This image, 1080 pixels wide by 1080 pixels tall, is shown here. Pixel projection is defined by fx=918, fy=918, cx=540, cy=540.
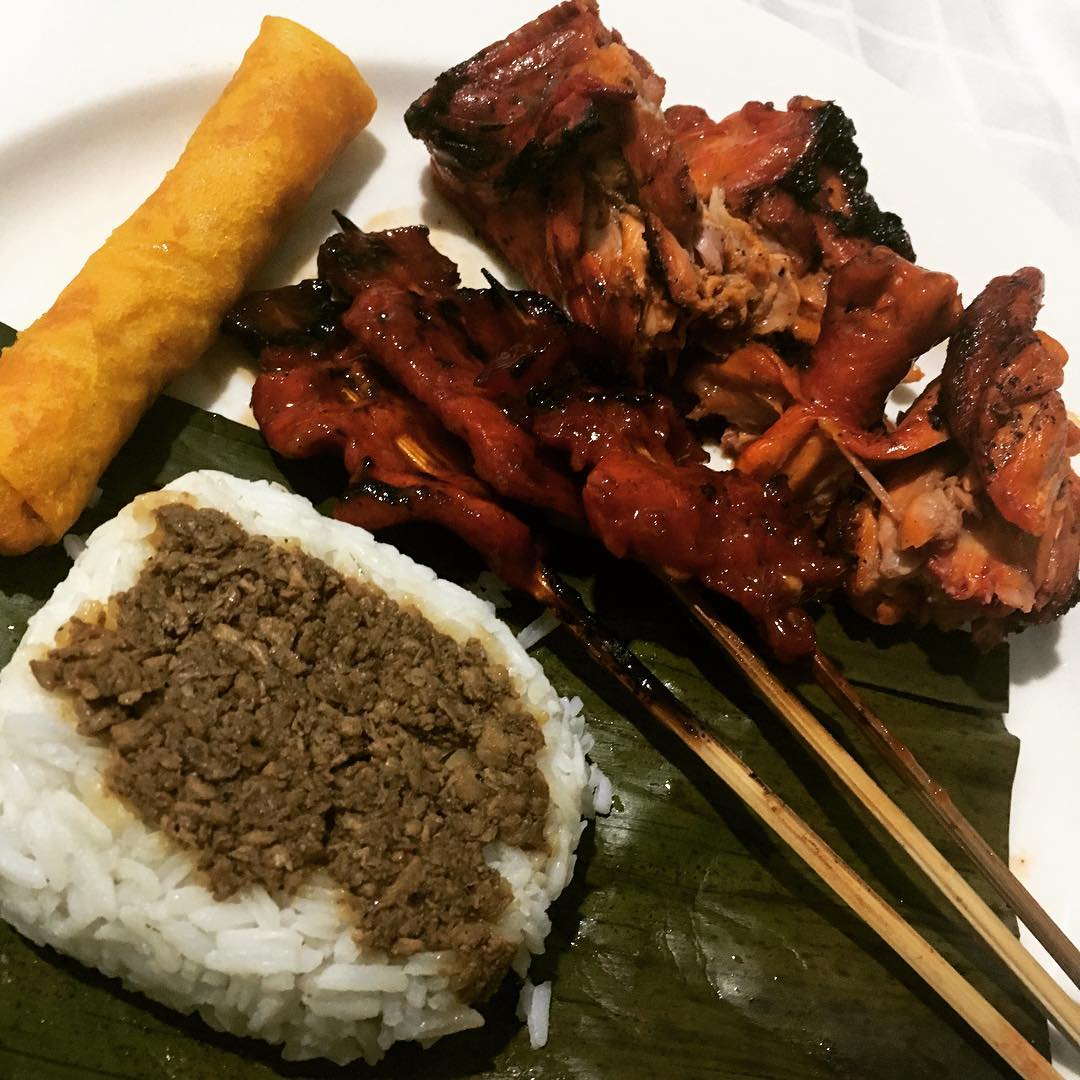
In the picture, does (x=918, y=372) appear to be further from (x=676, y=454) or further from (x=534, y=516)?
(x=534, y=516)

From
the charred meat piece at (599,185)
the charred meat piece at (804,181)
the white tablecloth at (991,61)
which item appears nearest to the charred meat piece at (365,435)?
the charred meat piece at (599,185)

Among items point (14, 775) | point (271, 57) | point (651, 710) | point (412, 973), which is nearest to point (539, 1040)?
point (412, 973)

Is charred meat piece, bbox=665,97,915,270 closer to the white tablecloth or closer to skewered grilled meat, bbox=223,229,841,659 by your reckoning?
skewered grilled meat, bbox=223,229,841,659

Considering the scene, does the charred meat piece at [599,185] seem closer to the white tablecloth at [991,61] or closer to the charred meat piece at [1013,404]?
the charred meat piece at [1013,404]

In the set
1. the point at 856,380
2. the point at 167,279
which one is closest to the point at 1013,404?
the point at 856,380

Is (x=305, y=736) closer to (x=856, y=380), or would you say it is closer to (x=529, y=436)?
(x=529, y=436)

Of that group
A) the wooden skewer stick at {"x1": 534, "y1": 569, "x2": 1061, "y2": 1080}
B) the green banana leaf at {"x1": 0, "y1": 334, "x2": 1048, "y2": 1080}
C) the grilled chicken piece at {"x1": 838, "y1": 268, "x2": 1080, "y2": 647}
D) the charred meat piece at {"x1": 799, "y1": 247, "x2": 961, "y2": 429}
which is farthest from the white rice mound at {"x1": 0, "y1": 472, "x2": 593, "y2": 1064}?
the charred meat piece at {"x1": 799, "y1": 247, "x2": 961, "y2": 429}

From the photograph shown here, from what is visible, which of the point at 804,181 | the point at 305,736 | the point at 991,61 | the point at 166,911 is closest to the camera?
the point at 166,911
